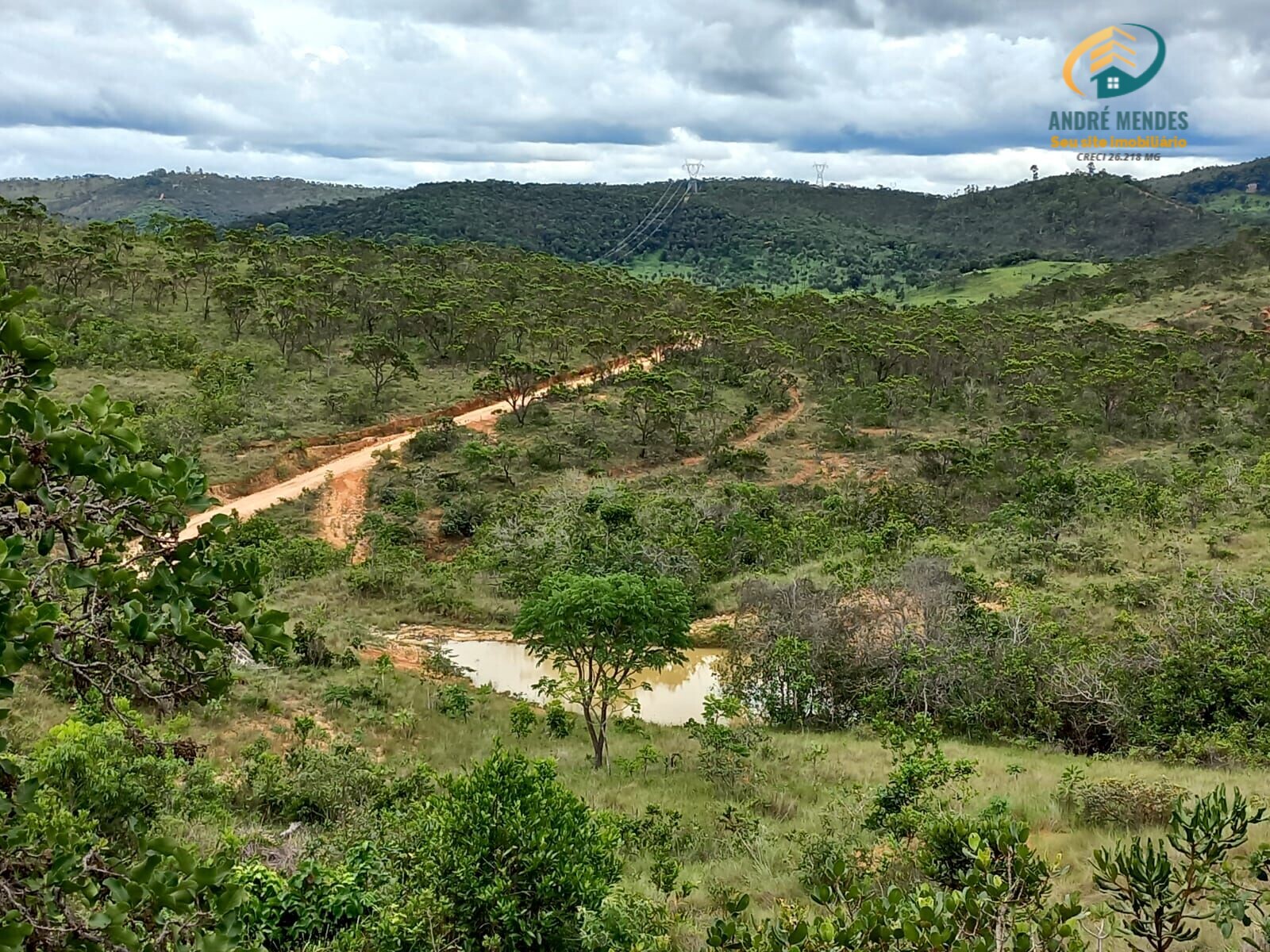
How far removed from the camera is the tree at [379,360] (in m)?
27.8

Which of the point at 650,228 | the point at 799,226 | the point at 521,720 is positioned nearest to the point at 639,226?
the point at 650,228

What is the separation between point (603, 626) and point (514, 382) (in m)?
21.8

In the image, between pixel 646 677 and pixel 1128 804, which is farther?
pixel 646 677

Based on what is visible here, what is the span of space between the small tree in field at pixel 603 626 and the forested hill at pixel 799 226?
234 feet

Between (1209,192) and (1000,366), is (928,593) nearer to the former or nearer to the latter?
(1000,366)

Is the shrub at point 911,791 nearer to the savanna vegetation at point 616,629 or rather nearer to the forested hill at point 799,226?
the savanna vegetation at point 616,629

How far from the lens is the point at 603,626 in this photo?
9.63 meters

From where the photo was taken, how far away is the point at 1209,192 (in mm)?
124688

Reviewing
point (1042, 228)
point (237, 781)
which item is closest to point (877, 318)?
point (237, 781)

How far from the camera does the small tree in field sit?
948 cm

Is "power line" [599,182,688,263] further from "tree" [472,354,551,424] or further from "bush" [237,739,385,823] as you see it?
"bush" [237,739,385,823]

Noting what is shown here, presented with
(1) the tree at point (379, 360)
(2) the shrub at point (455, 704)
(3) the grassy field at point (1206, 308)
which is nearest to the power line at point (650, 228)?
(3) the grassy field at point (1206, 308)

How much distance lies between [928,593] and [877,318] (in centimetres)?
3091

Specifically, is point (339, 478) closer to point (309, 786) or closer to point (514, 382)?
point (514, 382)
